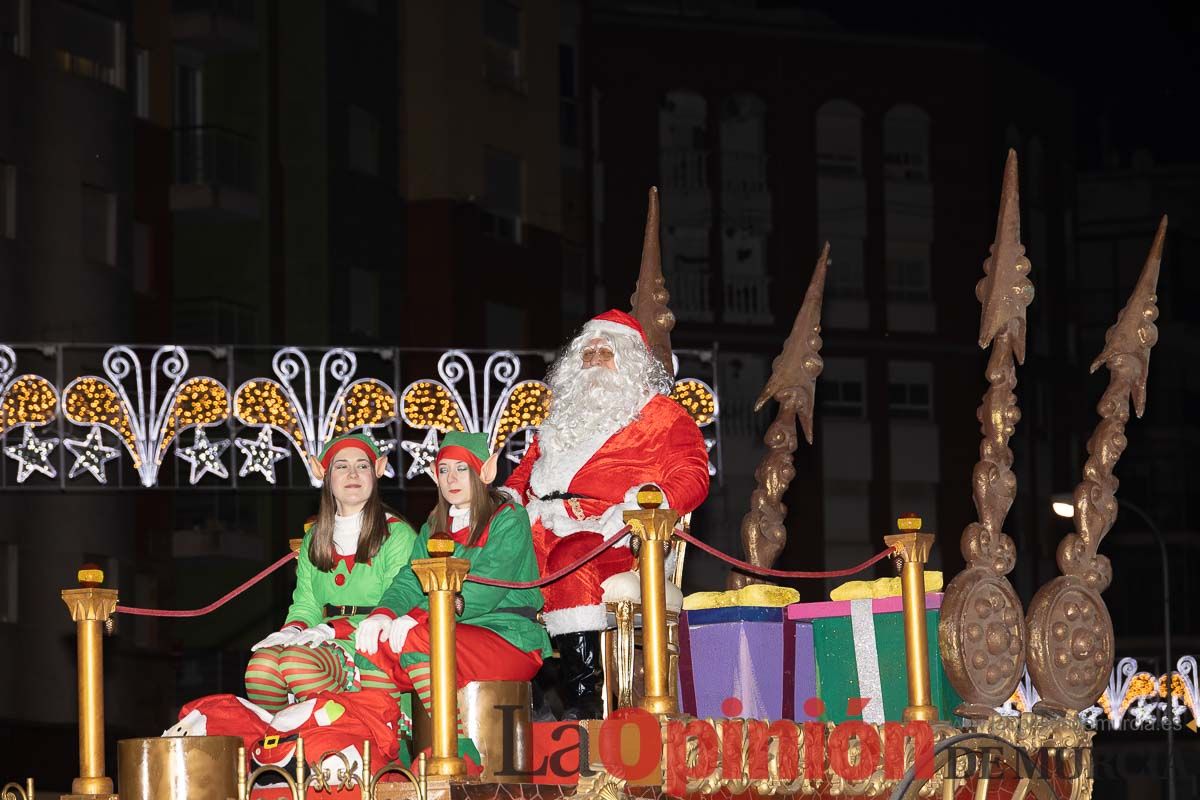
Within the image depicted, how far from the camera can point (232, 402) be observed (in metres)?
13.4

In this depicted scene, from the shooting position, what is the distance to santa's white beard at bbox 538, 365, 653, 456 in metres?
9.29

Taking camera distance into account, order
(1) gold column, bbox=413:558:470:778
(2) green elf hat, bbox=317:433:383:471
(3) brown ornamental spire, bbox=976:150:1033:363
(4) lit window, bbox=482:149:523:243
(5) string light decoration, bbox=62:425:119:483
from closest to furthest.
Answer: (1) gold column, bbox=413:558:470:778 < (2) green elf hat, bbox=317:433:383:471 < (3) brown ornamental spire, bbox=976:150:1033:363 < (5) string light decoration, bbox=62:425:119:483 < (4) lit window, bbox=482:149:523:243

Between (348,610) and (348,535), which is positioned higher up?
(348,535)

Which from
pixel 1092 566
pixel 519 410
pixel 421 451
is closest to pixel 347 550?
pixel 1092 566

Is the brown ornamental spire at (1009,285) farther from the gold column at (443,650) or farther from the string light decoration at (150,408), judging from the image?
the string light decoration at (150,408)

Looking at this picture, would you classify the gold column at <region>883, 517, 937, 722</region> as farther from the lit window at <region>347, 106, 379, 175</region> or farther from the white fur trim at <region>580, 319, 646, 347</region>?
the lit window at <region>347, 106, 379, 175</region>

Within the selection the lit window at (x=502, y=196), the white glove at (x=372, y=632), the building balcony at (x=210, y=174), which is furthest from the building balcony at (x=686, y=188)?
the white glove at (x=372, y=632)

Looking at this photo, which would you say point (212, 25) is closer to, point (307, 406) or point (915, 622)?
point (307, 406)

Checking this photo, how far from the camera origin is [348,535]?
8367 mm

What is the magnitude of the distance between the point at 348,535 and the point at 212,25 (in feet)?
56.3

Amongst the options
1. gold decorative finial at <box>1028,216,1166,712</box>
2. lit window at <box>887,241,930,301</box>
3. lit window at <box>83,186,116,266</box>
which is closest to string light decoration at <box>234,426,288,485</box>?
gold decorative finial at <box>1028,216,1166,712</box>

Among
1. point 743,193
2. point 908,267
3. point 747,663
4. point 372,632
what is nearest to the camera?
point 372,632

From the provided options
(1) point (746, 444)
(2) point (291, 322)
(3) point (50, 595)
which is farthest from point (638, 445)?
(1) point (746, 444)

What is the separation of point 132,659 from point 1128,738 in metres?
15.6
